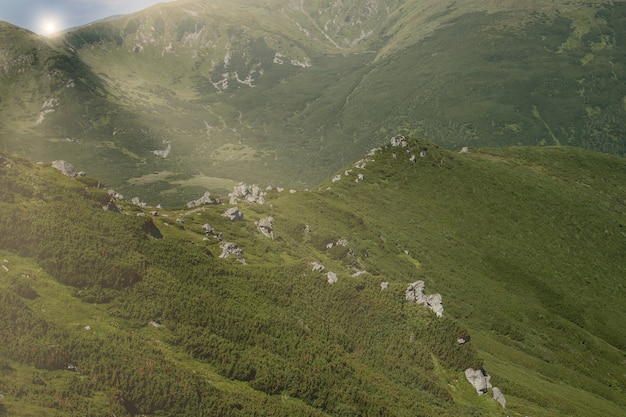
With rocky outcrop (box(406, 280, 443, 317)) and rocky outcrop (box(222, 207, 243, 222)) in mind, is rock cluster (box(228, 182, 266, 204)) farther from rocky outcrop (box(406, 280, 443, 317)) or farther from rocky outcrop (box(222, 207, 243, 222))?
rocky outcrop (box(406, 280, 443, 317))

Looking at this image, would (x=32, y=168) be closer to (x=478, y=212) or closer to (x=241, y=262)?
(x=241, y=262)

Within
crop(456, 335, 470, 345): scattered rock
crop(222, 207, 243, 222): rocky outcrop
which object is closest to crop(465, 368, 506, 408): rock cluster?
crop(456, 335, 470, 345): scattered rock

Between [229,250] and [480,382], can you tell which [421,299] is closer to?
[480,382]

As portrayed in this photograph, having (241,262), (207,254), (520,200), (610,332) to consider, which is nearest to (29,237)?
(207,254)

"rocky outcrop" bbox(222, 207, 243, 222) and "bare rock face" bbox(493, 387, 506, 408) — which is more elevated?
"rocky outcrop" bbox(222, 207, 243, 222)

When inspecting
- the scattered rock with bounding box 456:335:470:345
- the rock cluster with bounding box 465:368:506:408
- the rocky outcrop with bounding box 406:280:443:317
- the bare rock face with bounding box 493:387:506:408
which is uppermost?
the rocky outcrop with bounding box 406:280:443:317

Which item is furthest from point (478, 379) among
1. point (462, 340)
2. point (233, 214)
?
point (233, 214)
